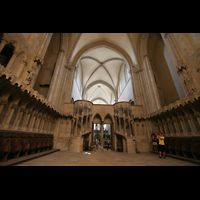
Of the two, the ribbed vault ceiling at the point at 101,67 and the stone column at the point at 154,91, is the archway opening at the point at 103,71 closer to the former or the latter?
the ribbed vault ceiling at the point at 101,67

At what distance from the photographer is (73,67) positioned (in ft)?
38.9

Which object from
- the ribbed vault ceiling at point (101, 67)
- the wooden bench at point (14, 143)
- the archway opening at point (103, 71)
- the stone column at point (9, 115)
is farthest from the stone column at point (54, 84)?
the ribbed vault ceiling at point (101, 67)

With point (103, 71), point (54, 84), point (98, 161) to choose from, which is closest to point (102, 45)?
point (103, 71)

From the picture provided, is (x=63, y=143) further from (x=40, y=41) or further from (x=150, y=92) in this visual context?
(x=150, y=92)

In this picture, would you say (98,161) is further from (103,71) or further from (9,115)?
(103,71)

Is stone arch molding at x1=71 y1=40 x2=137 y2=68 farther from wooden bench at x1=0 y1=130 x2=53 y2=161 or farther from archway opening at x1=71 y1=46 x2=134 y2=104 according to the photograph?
wooden bench at x1=0 y1=130 x2=53 y2=161

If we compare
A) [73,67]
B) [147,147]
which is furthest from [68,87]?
[147,147]

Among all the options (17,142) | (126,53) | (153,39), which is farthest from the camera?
(126,53)

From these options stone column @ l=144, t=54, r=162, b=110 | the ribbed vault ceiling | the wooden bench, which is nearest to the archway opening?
the ribbed vault ceiling

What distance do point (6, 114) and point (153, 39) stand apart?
15.3 m

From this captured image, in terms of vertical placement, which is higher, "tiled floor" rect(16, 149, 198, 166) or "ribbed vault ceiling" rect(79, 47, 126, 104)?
"ribbed vault ceiling" rect(79, 47, 126, 104)

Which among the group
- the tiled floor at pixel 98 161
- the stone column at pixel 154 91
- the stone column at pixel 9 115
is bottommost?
the tiled floor at pixel 98 161

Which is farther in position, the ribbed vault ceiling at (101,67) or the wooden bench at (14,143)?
the ribbed vault ceiling at (101,67)

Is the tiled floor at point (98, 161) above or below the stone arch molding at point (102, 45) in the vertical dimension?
below
